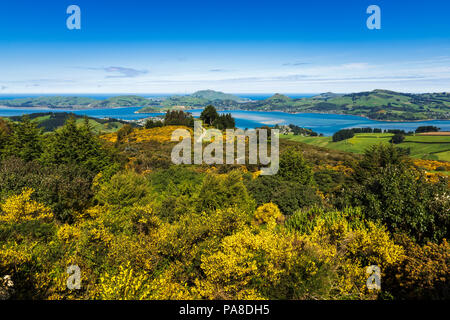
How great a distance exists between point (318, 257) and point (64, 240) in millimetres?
17375

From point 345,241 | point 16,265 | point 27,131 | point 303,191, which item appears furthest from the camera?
point 27,131

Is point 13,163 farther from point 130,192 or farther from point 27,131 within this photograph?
point 130,192

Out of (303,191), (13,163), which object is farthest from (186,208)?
(13,163)

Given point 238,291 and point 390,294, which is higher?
point 238,291

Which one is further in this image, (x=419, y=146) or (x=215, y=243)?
(x=419, y=146)

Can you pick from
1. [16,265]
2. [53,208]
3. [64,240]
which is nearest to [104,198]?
[53,208]

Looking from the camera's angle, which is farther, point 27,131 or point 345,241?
point 27,131

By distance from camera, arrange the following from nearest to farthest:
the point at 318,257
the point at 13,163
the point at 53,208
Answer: the point at 318,257
the point at 53,208
the point at 13,163

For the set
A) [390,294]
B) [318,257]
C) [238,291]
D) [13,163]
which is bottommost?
[390,294]

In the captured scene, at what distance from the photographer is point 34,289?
1104cm

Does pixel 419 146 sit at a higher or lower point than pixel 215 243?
higher

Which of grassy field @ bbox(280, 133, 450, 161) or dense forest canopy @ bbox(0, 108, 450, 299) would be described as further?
grassy field @ bbox(280, 133, 450, 161)

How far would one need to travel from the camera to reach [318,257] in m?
13.6

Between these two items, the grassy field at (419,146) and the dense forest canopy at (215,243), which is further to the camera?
the grassy field at (419,146)
